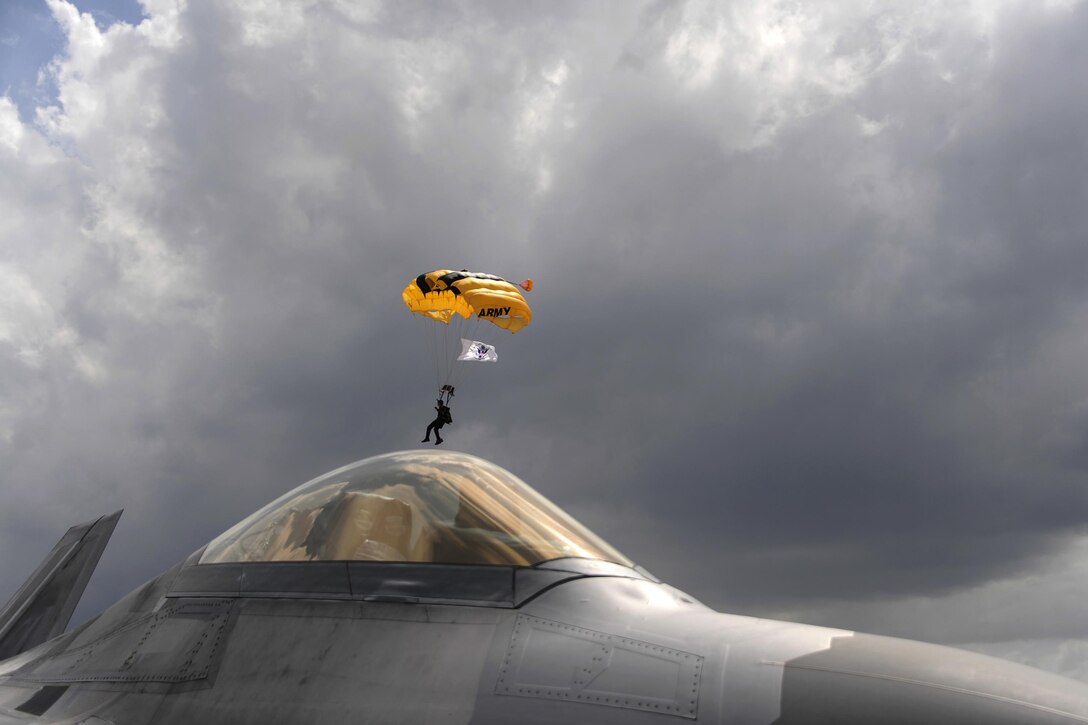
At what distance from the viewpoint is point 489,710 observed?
4301mm

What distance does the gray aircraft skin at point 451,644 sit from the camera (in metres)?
3.92

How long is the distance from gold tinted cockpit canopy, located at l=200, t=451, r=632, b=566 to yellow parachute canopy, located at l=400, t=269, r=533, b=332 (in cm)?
1863

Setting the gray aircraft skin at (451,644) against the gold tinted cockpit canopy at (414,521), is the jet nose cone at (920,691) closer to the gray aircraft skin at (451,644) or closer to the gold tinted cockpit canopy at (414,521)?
the gray aircraft skin at (451,644)

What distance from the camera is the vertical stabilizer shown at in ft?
37.8

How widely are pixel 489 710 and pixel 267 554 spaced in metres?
2.50

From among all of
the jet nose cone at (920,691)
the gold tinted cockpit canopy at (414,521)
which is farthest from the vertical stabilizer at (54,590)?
the jet nose cone at (920,691)

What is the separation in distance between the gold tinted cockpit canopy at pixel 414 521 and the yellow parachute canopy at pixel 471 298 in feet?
61.1

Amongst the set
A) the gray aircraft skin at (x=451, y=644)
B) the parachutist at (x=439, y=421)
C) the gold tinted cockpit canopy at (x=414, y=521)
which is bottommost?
the gray aircraft skin at (x=451, y=644)

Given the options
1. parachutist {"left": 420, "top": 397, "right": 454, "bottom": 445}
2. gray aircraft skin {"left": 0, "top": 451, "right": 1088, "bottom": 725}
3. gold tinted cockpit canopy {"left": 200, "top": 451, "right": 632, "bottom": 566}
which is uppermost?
parachutist {"left": 420, "top": 397, "right": 454, "bottom": 445}

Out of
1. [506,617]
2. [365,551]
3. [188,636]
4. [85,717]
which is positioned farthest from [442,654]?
[85,717]

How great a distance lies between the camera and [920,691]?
3.77 meters

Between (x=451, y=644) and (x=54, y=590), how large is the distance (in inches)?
392

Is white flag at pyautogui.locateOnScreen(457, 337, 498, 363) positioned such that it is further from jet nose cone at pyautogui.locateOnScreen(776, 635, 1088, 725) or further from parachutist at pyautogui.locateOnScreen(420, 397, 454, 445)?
jet nose cone at pyautogui.locateOnScreen(776, 635, 1088, 725)

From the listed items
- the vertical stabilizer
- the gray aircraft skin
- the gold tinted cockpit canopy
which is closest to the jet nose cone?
the gray aircraft skin
